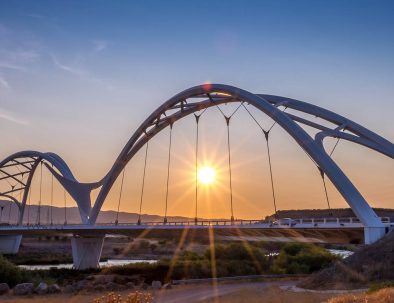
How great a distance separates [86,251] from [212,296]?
30.9m

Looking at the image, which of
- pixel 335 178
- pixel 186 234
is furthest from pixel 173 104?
pixel 335 178

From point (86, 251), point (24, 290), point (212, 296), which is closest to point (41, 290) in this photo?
point (24, 290)

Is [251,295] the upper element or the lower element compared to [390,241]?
lower

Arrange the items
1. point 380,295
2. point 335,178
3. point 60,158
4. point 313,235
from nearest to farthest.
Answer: point 380,295
point 335,178
point 313,235
point 60,158

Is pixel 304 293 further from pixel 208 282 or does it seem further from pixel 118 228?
pixel 118 228

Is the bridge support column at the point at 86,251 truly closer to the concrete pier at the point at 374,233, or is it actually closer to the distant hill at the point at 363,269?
the distant hill at the point at 363,269

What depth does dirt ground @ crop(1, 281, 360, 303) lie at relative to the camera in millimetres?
26681

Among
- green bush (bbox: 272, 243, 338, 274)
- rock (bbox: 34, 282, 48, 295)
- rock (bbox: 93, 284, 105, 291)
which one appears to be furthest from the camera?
green bush (bbox: 272, 243, 338, 274)

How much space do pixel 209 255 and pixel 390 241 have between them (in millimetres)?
31399

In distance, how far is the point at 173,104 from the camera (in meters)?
47.9

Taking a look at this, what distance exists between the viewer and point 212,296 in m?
31.0

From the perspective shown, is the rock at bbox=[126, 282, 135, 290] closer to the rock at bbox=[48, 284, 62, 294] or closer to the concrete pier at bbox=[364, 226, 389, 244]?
the rock at bbox=[48, 284, 62, 294]

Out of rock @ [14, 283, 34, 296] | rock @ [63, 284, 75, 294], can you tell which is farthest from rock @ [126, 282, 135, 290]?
rock @ [14, 283, 34, 296]

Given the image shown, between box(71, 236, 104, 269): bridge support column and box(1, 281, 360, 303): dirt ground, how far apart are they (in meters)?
23.9
